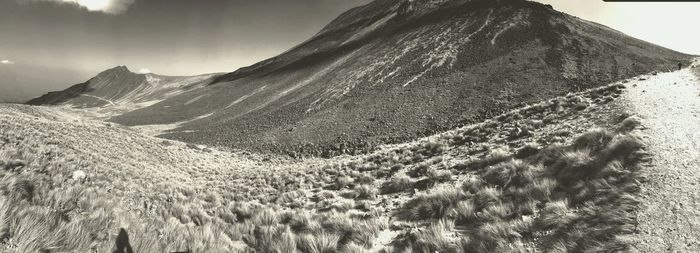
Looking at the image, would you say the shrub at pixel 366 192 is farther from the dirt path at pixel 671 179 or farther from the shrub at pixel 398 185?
the dirt path at pixel 671 179

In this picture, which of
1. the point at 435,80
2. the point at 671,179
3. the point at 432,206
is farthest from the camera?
the point at 435,80

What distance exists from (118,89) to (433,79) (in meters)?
181

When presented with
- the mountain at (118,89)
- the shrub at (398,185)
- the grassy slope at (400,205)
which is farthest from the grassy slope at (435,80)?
the mountain at (118,89)

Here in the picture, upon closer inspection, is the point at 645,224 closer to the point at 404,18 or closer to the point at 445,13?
the point at 445,13

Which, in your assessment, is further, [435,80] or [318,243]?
[435,80]

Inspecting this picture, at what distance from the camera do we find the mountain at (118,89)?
510ft

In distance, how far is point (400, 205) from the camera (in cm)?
1055

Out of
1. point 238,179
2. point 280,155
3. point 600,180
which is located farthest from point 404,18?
point 600,180

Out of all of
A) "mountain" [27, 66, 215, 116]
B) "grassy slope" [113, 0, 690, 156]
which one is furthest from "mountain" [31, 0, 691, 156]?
"mountain" [27, 66, 215, 116]

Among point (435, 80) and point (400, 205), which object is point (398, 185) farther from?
point (435, 80)

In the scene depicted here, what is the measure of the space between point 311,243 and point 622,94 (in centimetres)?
1524

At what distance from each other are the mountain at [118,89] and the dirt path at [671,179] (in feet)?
511

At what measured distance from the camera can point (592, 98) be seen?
17.2 metres

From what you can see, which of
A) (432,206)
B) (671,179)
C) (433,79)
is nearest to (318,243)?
(432,206)
